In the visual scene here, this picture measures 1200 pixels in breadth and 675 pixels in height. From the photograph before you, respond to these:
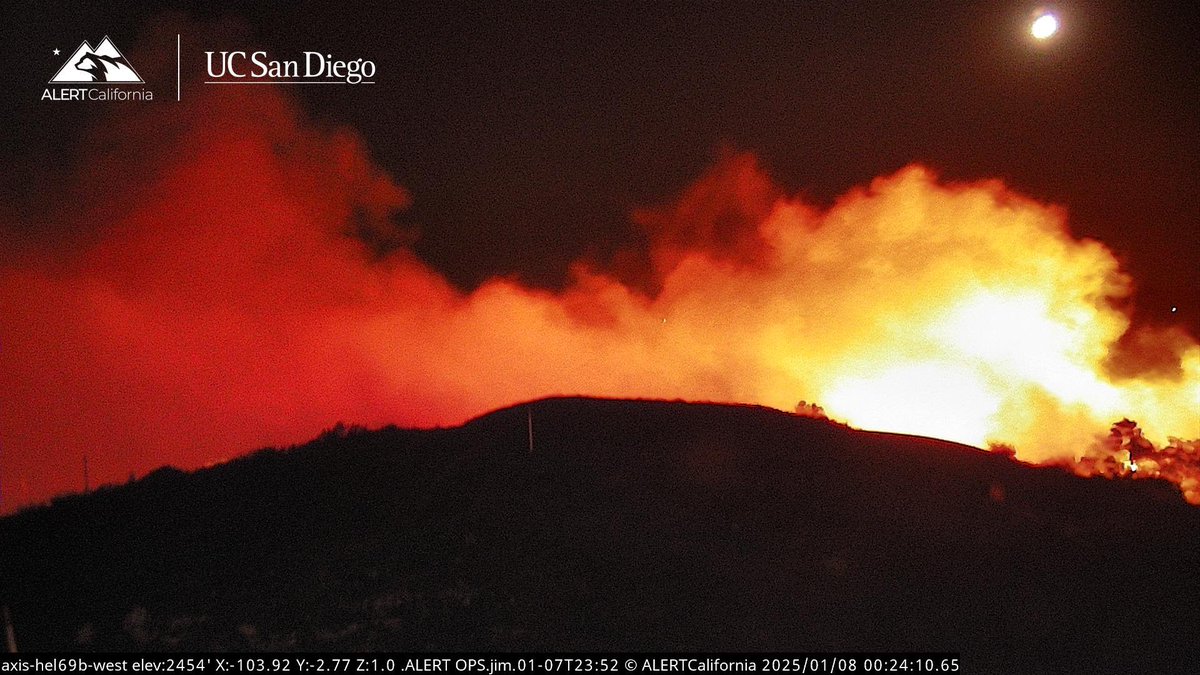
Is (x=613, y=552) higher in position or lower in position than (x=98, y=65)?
lower

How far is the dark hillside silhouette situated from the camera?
24.5 meters

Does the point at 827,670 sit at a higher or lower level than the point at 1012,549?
lower

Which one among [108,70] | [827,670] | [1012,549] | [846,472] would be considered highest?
[108,70]

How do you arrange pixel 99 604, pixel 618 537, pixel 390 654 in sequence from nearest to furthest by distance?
pixel 390 654 < pixel 99 604 < pixel 618 537

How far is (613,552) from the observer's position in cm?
2727

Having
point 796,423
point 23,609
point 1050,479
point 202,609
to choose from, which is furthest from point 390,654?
point 1050,479

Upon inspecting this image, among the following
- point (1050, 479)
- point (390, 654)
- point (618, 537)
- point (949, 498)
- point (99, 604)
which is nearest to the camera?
point (390, 654)

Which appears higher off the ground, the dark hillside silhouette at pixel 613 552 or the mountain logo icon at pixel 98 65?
the mountain logo icon at pixel 98 65

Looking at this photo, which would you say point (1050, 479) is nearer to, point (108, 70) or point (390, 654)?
point (390, 654)

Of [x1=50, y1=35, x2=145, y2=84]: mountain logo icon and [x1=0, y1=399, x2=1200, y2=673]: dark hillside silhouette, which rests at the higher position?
[x1=50, y1=35, x2=145, y2=84]: mountain logo icon

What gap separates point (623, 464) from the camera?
32.1 meters

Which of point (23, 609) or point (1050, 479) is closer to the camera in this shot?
point (23, 609)

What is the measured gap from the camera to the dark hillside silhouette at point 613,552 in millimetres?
24453

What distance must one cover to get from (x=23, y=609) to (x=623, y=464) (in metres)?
17.2
